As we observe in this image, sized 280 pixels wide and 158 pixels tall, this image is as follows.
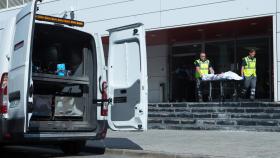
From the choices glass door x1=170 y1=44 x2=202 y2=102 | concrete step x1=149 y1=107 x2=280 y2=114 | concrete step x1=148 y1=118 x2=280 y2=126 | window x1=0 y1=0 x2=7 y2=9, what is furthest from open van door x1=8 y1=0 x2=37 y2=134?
window x1=0 y1=0 x2=7 y2=9

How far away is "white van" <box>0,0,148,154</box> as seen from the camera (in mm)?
8898

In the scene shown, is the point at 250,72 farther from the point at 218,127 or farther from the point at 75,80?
the point at 75,80

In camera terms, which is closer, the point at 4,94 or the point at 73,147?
the point at 4,94

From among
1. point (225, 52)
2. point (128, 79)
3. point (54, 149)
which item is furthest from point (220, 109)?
point (128, 79)

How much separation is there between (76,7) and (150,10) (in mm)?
3732

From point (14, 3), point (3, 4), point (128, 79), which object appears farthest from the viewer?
point (3, 4)

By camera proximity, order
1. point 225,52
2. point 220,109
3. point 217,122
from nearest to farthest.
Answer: point 217,122, point 220,109, point 225,52

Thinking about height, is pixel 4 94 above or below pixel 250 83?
below

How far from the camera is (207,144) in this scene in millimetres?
11188

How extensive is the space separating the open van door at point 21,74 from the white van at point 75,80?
0.11 feet

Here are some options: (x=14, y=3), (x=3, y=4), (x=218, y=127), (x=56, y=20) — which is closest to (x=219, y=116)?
(x=218, y=127)

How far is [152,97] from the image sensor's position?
2203cm

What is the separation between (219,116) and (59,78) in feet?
24.7

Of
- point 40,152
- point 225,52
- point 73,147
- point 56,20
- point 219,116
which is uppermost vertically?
point 225,52
